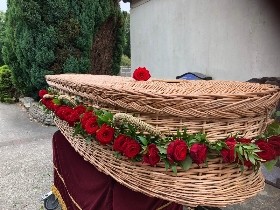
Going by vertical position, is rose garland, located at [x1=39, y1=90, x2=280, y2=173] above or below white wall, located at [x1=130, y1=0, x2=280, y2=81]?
below

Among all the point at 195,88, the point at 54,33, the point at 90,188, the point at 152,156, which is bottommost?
the point at 90,188

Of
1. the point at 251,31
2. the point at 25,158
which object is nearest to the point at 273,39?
the point at 251,31

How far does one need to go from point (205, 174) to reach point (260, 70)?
3356 mm

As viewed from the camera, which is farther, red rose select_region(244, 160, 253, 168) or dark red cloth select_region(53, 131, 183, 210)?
dark red cloth select_region(53, 131, 183, 210)

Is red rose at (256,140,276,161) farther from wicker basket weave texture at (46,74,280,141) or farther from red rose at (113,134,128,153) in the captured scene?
red rose at (113,134,128,153)

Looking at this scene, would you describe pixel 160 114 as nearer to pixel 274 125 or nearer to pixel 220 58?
pixel 274 125

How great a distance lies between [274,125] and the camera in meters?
1.40

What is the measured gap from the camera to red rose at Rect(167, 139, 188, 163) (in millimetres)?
1042

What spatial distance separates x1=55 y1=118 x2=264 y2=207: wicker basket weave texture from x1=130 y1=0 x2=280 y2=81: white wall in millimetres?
3110

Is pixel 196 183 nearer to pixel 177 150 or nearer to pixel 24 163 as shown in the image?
pixel 177 150

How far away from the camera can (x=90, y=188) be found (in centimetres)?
165

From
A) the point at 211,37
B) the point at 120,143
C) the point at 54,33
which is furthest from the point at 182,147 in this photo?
the point at 54,33

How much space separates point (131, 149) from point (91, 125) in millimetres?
302

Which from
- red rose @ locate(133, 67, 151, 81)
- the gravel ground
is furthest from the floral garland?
the gravel ground
